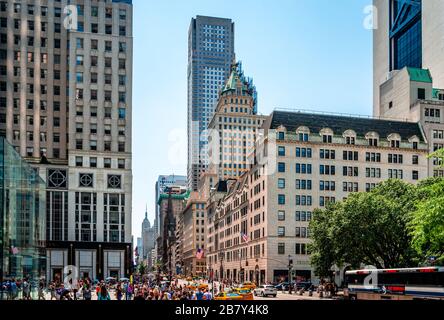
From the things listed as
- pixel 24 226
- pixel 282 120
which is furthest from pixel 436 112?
pixel 24 226

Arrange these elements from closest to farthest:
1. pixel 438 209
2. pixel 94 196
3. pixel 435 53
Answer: pixel 438 209 → pixel 94 196 → pixel 435 53

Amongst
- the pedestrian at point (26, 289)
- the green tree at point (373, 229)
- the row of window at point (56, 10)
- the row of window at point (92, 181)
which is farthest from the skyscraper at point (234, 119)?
the pedestrian at point (26, 289)

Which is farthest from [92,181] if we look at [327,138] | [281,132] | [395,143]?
[395,143]

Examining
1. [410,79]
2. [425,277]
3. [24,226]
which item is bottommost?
[425,277]

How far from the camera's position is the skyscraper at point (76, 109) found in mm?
103125

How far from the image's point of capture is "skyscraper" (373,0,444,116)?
429 ft

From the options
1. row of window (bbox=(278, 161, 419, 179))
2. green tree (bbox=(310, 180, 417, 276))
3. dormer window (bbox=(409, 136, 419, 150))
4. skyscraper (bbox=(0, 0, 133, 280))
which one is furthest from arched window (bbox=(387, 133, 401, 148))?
skyscraper (bbox=(0, 0, 133, 280))

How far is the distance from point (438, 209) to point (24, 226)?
1097 inches

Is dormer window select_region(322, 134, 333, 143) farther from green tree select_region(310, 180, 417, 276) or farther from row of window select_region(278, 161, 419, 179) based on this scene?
green tree select_region(310, 180, 417, 276)

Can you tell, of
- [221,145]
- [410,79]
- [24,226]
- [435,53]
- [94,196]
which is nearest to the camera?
[24,226]
